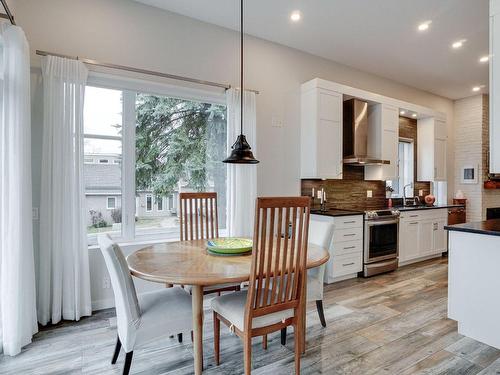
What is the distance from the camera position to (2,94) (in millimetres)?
2246

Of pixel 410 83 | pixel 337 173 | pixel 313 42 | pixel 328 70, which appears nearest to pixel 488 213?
pixel 410 83

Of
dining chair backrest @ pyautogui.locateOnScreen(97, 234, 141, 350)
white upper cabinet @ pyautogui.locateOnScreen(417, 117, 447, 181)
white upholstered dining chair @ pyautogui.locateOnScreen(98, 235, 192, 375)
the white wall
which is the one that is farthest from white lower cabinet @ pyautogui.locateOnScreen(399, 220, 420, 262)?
dining chair backrest @ pyautogui.locateOnScreen(97, 234, 141, 350)

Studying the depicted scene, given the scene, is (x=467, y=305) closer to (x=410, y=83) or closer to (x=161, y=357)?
(x=161, y=357)

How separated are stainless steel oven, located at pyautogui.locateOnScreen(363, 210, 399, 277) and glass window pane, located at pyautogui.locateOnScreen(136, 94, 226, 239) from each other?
2.06m

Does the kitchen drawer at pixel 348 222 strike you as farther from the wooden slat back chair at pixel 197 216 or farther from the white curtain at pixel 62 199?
the white curtain at pixel 62 199

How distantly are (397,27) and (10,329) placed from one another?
491 centimetres

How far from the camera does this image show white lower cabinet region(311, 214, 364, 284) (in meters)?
3.99

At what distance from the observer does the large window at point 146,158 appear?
127 inches

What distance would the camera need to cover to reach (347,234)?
4.10 metres

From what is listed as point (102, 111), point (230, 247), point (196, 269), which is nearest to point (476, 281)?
point (230, 247)

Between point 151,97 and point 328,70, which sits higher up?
point 328,70

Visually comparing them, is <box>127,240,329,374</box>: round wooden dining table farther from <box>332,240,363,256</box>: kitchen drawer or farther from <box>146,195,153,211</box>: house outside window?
<box>332,240,363,256</box>: kitchen drawer

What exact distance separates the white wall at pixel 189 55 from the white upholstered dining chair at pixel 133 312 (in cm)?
148

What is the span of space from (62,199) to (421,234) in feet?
17.0
